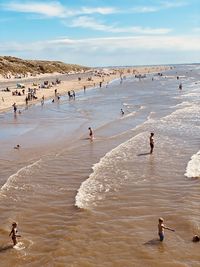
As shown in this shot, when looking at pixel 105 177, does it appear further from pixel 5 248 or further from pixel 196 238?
pixel 5 248

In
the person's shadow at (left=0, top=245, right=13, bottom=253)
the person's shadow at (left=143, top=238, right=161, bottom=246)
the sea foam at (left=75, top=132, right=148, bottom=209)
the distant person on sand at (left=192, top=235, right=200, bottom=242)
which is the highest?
the sea foam at (left=75, top=132, right=148, bottom=209)

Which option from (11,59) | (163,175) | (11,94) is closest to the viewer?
(163,175)

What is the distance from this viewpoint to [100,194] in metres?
17.9

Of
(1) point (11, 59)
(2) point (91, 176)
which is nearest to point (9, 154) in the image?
(2) point (91, 176)

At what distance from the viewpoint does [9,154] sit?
25094mm

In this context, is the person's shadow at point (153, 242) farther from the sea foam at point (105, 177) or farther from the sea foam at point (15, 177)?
the sea foam at point (15, 177)

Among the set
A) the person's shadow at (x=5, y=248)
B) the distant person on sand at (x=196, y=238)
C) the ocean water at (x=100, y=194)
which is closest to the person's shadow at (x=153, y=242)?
the ocean water at (x=100, y=194)

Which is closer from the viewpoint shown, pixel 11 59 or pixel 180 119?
pixel 180 119

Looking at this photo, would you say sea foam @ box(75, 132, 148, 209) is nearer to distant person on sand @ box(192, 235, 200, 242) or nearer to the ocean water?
the ocean water

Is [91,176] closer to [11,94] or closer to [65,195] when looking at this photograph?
[65,195]

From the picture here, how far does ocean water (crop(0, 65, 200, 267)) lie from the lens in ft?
42.5

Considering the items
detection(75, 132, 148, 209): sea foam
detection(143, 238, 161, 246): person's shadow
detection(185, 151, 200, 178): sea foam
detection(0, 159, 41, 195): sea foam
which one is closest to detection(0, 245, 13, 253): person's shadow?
detection(75, 132, 148, 209): sea foam

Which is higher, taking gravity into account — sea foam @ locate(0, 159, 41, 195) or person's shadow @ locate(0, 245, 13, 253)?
sea foam @ locate(0, 159, 41, 195)

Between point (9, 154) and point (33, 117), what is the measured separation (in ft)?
54.7
